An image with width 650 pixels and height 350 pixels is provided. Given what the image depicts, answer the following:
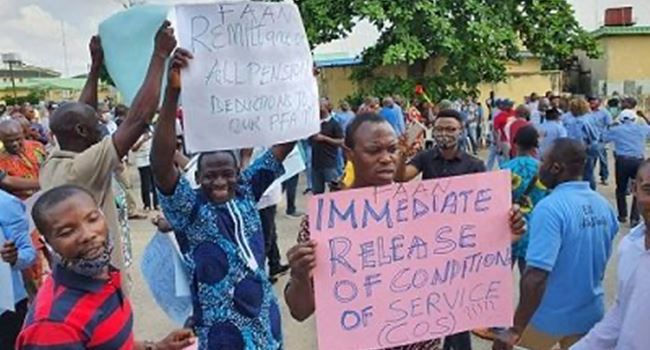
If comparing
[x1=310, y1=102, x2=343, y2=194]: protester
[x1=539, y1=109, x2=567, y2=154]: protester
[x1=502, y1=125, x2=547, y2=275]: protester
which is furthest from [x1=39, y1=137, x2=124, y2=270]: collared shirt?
[x1=539, y1=109, x2=567, y2=154]: protester

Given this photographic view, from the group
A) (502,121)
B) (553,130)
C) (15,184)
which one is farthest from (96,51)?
(502,121)

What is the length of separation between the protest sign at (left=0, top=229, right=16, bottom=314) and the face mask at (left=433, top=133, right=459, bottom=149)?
287 cm

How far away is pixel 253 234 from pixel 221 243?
0.56 feet

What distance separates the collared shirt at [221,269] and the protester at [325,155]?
655cm

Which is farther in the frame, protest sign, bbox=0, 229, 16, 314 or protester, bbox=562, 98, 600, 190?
protester, bbox=562, 98, 600, 190

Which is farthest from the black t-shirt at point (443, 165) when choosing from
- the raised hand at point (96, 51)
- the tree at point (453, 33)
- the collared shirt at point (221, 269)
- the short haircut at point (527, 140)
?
the tree at point (453, 33)

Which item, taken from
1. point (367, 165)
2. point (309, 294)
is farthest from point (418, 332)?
point (367, 165)

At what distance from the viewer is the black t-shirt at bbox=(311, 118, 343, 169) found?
9.42 metres

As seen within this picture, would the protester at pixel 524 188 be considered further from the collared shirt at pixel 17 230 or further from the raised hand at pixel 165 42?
the collared shirt at pixel 17 230

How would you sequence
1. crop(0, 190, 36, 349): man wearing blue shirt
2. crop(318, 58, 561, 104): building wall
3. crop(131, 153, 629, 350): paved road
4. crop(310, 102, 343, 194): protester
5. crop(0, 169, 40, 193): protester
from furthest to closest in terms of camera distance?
crop(318, 58, 561, 104): building wall, crop(310, 102, 343, 194): protester, crop(131, 153, 629, 350): paved road, crop(0, 169, 40, 193): protester, crop(0, 190, 36, 349): man wearing blue shirt

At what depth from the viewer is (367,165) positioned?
8.27 feet

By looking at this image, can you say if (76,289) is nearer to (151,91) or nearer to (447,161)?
(151,91)

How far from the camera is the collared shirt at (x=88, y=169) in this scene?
8.68 ft

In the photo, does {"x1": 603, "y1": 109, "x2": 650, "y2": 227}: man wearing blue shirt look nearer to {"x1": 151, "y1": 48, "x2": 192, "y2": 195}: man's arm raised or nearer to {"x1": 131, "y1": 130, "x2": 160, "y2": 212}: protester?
{"x1": 131, "y1": 130, "x2": 160, "y2": 212}: protester
